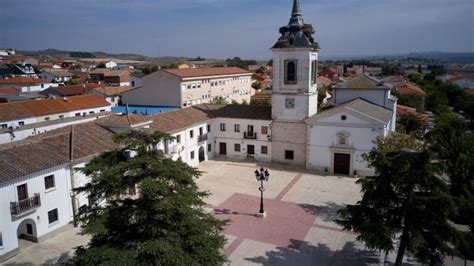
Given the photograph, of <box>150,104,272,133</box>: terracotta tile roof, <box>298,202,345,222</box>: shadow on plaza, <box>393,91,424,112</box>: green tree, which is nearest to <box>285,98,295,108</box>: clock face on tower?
<box>150,104,272,133</box>: terracotta tile roof

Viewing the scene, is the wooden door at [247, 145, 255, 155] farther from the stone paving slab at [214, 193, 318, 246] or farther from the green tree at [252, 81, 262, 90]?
the green tree at [252, 81, 262, 90]

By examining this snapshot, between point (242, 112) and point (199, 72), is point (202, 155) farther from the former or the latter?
point (199, 72)

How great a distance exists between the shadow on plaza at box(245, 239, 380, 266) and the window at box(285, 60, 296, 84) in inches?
665

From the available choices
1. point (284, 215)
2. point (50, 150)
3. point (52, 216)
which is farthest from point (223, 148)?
point (52, 216)

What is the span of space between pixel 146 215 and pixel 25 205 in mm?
10556

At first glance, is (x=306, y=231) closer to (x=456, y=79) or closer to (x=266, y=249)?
(x=266, y=249)

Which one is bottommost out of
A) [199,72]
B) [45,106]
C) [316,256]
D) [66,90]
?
[316,256]

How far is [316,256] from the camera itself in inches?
711

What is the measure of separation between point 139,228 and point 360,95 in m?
30.7

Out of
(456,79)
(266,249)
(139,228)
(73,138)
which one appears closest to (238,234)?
(266,249)

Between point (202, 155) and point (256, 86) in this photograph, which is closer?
point (202, 155)

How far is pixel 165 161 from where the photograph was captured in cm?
1133

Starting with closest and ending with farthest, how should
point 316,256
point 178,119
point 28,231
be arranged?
point 316,256 < point 28,231 < point 178,119

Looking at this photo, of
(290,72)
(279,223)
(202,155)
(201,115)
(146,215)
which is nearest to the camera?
(146,215)
